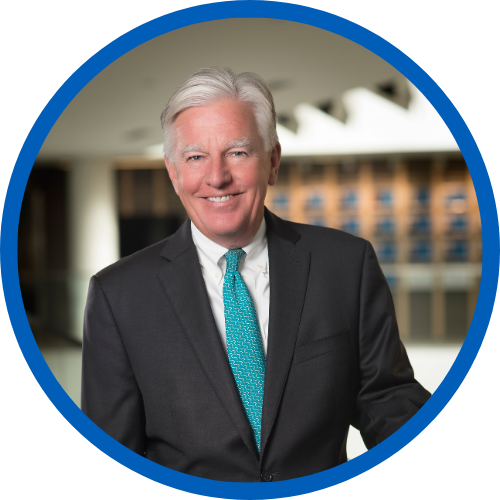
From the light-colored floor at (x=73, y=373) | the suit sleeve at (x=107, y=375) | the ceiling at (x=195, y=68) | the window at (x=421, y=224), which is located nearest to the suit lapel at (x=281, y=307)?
the suit sleeve at (x=107, y=375)

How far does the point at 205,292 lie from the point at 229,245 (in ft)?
0.45

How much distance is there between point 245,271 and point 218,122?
0.38 metres

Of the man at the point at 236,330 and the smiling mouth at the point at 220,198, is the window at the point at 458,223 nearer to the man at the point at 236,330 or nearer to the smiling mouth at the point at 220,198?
the man at the point at 236,330

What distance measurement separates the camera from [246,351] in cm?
125

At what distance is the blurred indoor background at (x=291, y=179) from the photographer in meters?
1.73

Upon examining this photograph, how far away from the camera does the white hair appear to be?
1.21 meters

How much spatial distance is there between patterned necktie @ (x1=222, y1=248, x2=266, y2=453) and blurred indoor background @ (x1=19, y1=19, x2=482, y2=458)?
0.72 meters

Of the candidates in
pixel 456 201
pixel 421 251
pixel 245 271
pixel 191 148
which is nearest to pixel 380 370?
pixel 245 271

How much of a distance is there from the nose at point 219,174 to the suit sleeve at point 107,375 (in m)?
0.40

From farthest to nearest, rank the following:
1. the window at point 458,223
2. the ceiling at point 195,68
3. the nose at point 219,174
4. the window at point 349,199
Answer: the window at point 458,223 → the window at point 349,199 → the ceiling at point 195,68 → the nose at point 219,174

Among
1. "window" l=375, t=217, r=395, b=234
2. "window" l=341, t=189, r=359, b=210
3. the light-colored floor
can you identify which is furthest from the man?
"window" l=375, t=217, r=395, b=234

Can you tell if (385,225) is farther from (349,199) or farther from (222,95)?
(222,95)

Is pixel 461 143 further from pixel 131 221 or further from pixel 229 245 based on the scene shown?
pixel 131 221

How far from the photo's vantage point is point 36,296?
2883 mm
